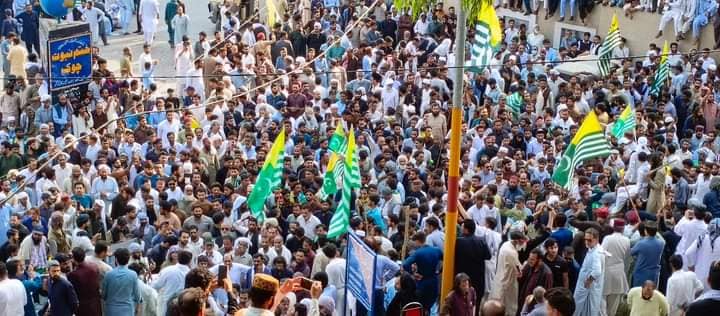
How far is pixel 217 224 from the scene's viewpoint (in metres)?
14.5

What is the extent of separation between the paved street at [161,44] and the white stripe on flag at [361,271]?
1146 centimetres

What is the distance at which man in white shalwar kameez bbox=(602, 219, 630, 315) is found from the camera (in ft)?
41.8

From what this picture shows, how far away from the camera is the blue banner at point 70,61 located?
19.3 m

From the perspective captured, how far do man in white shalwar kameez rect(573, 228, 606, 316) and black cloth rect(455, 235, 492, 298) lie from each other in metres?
0.93

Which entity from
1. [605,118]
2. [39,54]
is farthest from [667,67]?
[39,54]

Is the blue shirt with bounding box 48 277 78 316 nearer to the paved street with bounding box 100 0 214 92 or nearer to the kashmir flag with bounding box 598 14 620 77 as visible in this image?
the paved street with bounding box 100 0 214 92

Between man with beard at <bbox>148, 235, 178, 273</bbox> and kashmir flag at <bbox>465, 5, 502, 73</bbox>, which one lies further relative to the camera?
kashmir flag at <bbox>465, 5, 502, 73</bbox>

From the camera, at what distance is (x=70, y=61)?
19688 millimetres

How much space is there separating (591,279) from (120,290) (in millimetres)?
4209

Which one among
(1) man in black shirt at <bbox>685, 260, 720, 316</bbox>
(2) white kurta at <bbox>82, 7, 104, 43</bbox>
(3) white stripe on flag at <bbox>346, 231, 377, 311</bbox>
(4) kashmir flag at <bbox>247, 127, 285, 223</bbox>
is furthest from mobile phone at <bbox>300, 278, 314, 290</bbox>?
(2) white kurta at <bbox>82, 7, 104, 43</bbox>

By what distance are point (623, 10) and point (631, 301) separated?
14528 mm

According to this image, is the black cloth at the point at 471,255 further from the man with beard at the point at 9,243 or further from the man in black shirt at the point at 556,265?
the man with beard at the point at 9,243

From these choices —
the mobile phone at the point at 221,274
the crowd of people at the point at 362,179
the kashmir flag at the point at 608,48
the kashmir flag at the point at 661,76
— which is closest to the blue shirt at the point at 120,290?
the crowd of people at the point at 362,179

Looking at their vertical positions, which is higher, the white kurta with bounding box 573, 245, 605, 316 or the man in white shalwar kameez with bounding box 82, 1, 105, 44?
the man in white shalwar kameez with bounding box 82, 1, 105, 44
